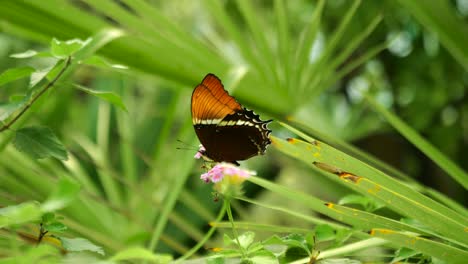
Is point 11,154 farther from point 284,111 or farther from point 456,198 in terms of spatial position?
point 456,198

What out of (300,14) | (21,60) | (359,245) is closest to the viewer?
(359,245)

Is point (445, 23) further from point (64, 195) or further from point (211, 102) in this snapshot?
point (64, 195)

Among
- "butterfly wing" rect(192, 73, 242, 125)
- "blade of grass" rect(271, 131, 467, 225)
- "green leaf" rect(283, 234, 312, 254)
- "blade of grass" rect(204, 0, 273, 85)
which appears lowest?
"green leaf" rect(283, 234, 312, 254)

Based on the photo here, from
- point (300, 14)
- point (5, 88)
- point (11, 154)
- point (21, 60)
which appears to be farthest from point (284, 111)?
point (300, 14)

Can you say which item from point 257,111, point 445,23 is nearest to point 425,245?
point 257,111

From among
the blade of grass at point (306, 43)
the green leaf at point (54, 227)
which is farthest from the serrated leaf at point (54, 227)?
the blade of grass at point (306, 43)

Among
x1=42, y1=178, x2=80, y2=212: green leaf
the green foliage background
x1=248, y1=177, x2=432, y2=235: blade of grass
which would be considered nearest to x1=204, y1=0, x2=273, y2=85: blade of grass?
the green foliage background

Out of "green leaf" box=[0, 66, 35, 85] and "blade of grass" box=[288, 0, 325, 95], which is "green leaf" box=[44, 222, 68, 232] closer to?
"green leaf" box=[0, 66, 35, 85]
